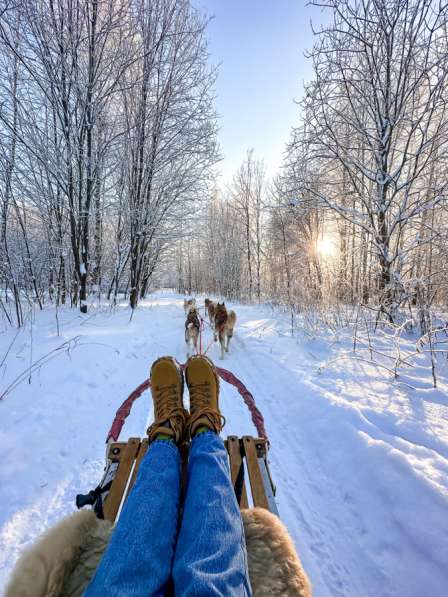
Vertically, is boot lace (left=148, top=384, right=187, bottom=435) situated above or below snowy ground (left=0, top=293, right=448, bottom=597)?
above

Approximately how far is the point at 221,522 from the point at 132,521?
40 centimetres

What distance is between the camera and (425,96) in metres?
5.76

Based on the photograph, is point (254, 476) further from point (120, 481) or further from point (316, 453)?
point (316, 453)

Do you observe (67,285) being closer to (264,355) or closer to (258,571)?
(264,355)

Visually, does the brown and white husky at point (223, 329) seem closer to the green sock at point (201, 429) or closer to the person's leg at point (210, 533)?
the green sock at point (201, 429)

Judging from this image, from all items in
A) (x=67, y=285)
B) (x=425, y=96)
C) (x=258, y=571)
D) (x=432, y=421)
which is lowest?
(x=432, y=421)

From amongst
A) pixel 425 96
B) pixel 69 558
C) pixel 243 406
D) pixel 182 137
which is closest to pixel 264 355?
pixel 243 406

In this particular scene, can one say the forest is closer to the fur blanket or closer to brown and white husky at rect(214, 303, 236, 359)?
brown and white husky at rect(214, 303, 236, 359)

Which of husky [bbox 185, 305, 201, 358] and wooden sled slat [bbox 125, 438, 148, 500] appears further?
husky [bbox 185, 305, 201, 358]

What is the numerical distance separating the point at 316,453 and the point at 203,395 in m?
1.37

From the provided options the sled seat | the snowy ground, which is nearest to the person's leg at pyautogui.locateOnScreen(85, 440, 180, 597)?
the sled seat

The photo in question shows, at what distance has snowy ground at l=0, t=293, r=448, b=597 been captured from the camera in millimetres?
1595

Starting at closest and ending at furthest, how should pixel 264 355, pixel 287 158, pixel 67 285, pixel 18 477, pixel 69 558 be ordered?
pixel 69 558
pixel 18 477
pixel 264 355
pixel 287 158
pixel 67 285

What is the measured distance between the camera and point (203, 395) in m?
2.28
